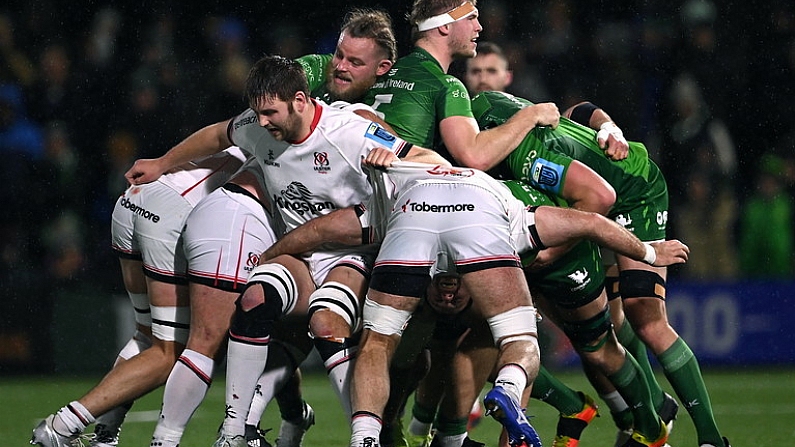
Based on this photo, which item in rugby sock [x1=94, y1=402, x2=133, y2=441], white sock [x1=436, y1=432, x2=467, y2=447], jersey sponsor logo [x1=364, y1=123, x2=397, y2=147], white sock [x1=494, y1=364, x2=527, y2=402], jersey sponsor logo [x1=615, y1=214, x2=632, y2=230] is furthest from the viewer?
jersey sponsor logo [x1=615, y1=214, x2=632, y2=230]

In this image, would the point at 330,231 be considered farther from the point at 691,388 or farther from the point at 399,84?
the point at 691,388

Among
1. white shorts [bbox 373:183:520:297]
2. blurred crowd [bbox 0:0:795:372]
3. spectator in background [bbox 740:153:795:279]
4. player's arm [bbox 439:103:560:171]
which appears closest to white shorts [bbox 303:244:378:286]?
white shorts [bbox 373:183:520:297]

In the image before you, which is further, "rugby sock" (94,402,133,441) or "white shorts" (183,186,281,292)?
"rugby sock" (94,402,133,441)

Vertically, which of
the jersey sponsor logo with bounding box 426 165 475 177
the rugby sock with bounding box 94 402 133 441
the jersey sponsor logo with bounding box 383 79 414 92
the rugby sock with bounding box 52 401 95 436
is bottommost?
the rugby sock with bounding box 94 402 133 441

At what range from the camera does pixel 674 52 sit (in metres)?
13.4

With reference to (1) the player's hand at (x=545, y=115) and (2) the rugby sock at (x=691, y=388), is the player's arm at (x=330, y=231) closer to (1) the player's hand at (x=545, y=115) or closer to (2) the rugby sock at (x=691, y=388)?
(1) the player's hand at (x=545, y=115)

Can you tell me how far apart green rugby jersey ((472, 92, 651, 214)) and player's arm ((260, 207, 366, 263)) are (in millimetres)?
929

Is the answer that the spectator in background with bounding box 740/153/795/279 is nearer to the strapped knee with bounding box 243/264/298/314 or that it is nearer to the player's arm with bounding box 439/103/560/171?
the player's arm with bounding box 439/103/560/171

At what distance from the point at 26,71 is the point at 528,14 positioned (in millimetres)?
5005

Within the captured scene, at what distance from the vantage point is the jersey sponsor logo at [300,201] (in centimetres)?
635

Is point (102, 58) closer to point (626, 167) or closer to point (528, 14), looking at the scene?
point (528, 14)

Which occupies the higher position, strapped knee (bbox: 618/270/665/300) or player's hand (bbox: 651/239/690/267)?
player's hand (bbox: 651/239/690/267)

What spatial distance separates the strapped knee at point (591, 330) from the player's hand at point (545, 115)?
0.96 metres

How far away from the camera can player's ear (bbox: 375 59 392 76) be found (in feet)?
23.1
